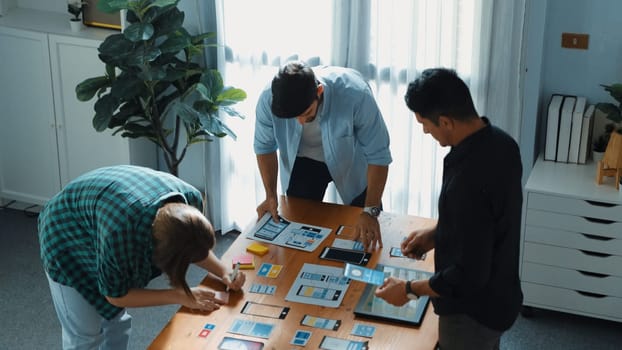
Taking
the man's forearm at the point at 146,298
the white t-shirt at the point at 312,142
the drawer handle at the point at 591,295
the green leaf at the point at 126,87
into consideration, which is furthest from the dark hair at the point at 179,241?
the drawer handle at the point at 591,295

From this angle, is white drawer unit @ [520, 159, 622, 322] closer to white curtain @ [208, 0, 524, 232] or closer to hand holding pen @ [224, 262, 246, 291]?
white curtain @ [208, 0, 524, 232]

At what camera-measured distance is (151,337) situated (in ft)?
13.0

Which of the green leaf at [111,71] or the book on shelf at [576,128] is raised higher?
the green leaf at [111,71]

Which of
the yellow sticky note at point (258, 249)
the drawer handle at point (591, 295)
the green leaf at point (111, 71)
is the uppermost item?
the green leaf at point (111, 71)

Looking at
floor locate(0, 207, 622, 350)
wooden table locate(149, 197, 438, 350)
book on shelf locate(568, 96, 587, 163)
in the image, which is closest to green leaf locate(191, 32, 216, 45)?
floor locate(0, 207, 622, 350)

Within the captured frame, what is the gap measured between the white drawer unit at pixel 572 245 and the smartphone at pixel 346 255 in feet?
3.95

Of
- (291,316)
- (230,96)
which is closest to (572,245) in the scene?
(291,316)

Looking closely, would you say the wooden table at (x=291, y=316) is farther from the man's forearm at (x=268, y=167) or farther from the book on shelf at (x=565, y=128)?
the book on shelf at (x=565, y=128)

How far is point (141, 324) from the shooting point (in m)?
4.07

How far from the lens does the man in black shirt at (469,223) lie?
2309 mm

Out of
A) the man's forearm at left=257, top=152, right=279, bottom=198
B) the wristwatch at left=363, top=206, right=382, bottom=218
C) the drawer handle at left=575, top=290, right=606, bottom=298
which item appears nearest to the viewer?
the wristwatch at left=363, top=206, right=382, bottom=218

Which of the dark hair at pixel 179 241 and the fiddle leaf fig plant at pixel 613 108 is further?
the fiddle leaf fig plant at pixel 613 108

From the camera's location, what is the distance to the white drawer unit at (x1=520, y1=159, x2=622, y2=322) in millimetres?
3877

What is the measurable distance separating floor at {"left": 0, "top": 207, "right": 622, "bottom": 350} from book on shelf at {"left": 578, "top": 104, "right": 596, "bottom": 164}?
0.81m
